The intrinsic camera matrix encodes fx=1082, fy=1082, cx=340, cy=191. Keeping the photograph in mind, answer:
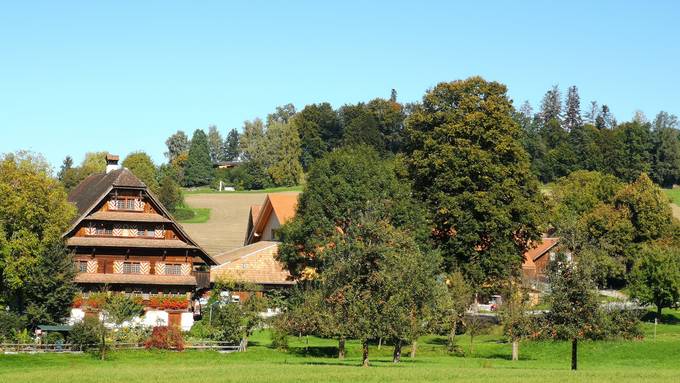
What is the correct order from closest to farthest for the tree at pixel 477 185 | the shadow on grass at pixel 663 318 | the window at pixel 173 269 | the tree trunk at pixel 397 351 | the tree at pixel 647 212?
the tree trunk at pixel 397 351
the tree at pixel 477 185
the window at pixel 173 269
the shadow on grass at pixel 663 318
the tree at pixel 647 212

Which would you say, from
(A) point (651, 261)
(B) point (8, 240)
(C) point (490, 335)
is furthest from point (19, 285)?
(A) point (651, 261)

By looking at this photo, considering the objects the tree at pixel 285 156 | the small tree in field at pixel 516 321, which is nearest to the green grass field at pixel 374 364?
the small tree in field at pixel 516 321

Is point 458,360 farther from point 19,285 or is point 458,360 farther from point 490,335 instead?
point 19,285

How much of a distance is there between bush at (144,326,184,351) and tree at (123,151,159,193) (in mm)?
88562

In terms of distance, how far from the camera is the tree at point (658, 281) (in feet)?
243

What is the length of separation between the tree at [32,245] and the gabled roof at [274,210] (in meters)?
25.7

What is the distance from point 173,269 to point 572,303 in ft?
119

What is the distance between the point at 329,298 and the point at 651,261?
33397mm

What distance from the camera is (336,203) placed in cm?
7181

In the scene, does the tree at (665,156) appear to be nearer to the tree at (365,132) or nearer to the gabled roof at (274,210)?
the tree at (365,132)

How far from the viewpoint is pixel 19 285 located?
64.4 m

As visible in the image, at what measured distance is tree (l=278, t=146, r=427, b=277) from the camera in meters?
70.0

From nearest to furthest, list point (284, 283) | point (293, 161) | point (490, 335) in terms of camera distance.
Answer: point (490, 335) < point (284, 283) < point (293, 161)

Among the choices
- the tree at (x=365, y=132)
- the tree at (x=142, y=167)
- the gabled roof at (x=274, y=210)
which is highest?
the tree at (x=365, y=132)
